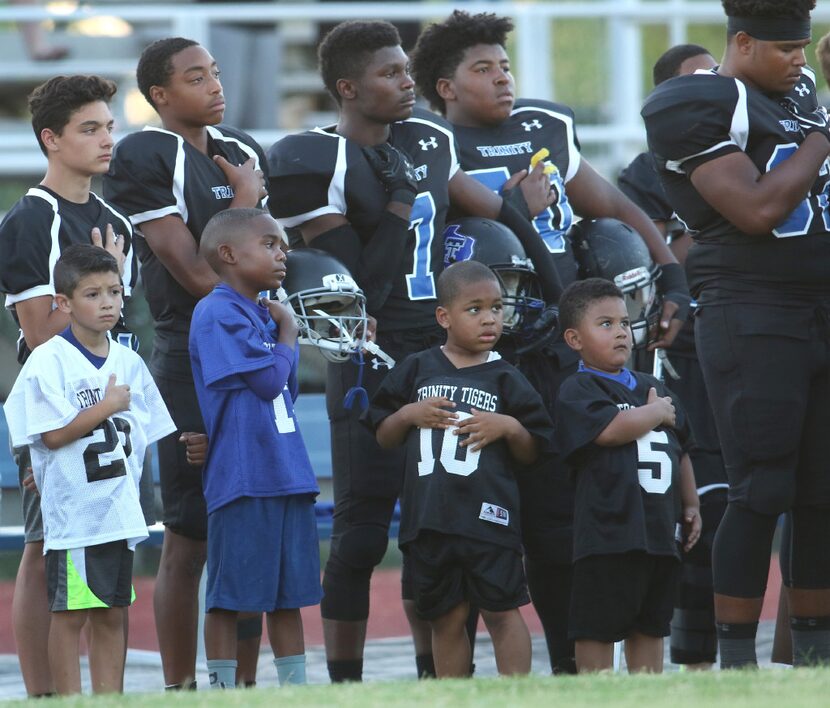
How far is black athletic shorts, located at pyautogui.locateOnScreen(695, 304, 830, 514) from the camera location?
193 inches

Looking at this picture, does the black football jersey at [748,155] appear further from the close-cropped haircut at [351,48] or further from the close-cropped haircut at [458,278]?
the close-cropped haircut at [351,48]

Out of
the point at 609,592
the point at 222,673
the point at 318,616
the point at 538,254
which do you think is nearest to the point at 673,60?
the point at 538,254

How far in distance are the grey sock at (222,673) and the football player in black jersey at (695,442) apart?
1.73 m

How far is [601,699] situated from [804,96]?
7.53 ft

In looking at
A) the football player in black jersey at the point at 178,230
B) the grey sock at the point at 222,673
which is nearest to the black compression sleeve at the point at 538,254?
the football player in black jersey at the point at 178,230

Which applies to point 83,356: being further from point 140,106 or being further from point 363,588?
point 140,106

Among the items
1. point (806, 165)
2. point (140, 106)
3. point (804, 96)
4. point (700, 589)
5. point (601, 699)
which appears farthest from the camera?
point (140, 106)

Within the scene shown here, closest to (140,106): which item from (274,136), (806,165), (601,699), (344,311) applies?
(274,136)

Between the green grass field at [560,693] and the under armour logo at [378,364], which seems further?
the under armour logo at [378,364]

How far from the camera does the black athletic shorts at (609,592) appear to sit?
5.12m

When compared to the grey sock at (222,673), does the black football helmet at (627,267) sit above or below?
above

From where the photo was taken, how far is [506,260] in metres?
5.58

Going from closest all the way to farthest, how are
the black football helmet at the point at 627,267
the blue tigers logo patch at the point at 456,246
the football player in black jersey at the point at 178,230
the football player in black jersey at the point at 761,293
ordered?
the football player in black jersey at the point at 761,293 → the football player in black jersey at the point at 178,230 → the blue tigers logo patch at the point at 456,246 → the black football helmet at the point at 627,267

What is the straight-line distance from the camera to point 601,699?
3.80m
